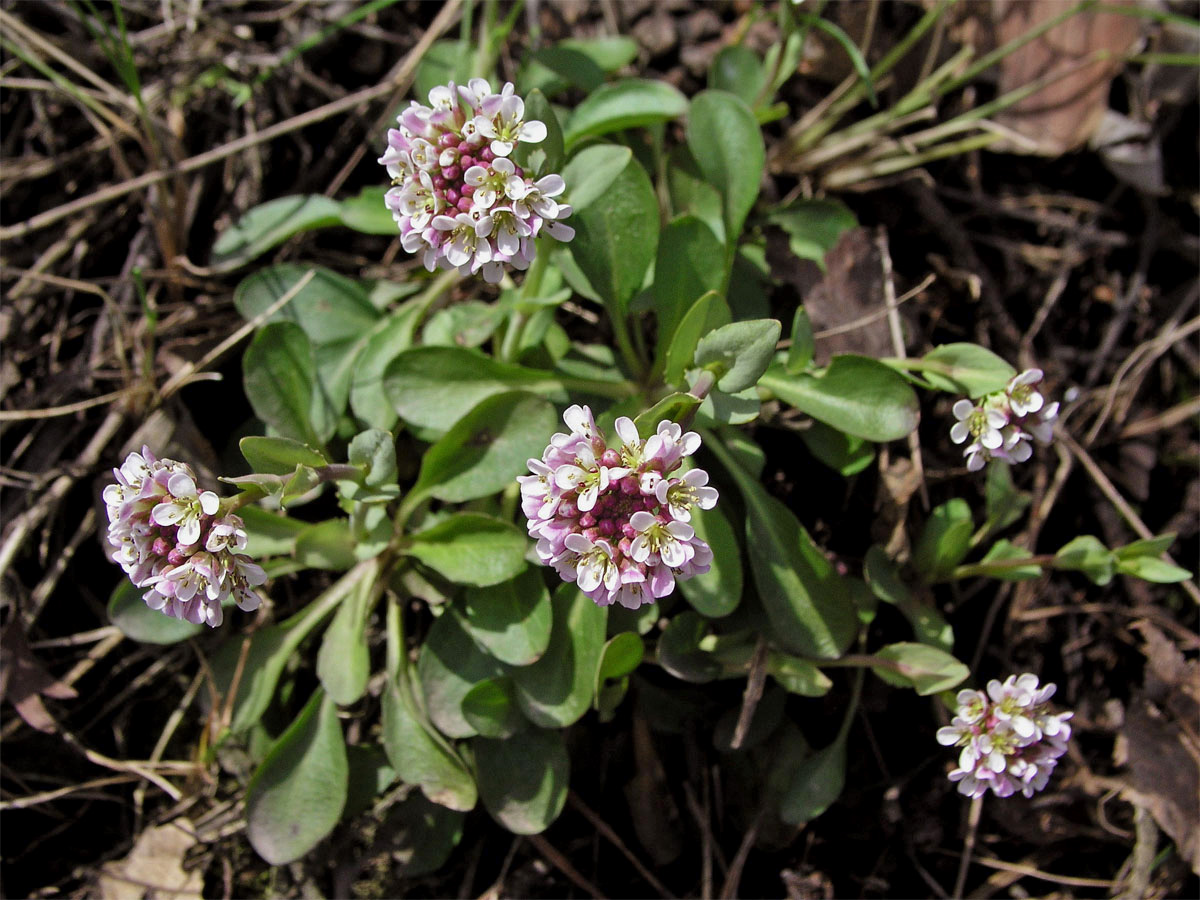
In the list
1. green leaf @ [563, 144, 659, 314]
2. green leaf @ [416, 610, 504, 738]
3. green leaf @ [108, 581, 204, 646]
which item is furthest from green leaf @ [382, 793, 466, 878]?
green leaf @ [563, 144, 659, 314]

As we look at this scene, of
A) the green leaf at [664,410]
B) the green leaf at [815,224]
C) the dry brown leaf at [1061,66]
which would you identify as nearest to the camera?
the green leaf at [664,410]

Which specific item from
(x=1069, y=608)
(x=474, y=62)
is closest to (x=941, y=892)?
(x=1069, y=608)

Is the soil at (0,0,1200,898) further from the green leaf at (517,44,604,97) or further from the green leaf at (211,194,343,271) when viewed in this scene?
the green leaf at (517,44,604,97)

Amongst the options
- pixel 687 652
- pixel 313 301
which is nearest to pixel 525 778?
pixel 687 652

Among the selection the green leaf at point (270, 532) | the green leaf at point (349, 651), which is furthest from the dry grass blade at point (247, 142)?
the green leaf at point (349, 651)

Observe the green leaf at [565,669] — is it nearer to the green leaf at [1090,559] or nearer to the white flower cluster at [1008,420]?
the white flower cluster at [1008,420]

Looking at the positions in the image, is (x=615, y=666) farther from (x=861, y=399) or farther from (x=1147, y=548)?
(x=1147, y=548)
